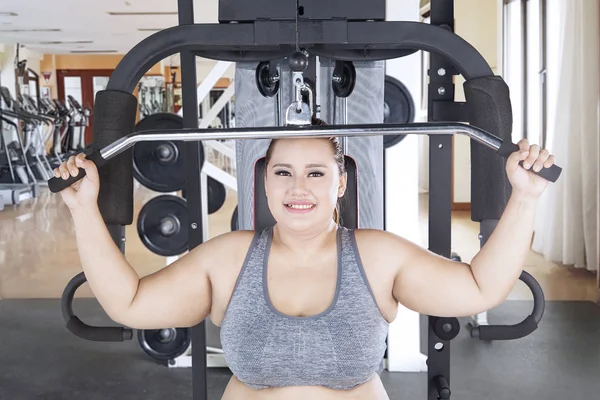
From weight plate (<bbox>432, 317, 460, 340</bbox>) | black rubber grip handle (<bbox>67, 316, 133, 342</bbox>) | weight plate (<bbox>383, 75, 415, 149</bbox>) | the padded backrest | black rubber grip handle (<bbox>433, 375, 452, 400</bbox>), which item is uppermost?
weight plate (<bbox>383, 75, 415, 149</bbox>)

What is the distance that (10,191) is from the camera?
764cm

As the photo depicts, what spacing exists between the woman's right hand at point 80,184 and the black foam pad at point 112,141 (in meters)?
0.08

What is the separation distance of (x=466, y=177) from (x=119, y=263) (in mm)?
6309

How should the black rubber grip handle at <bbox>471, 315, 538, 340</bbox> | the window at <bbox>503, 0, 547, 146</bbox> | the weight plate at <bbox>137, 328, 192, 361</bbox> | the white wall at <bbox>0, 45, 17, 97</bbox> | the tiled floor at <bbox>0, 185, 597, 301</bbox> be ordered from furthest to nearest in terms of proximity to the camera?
the white wall at <bbox>0, 45, 17, 97</bbox>, the window at <bbox>503, 0, 547, 146</bbox>, the tiled floor at <bbox>0, 185, 597, 301</bbox>, the weight plate at <bbox>137, 328, 192, 361</bbox>, the black rubber grip handle at <bbox>471, 315, 538, 340</bbox>

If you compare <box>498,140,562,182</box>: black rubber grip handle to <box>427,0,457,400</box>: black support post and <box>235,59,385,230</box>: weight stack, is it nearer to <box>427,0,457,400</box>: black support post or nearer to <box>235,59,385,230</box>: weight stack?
<box>427,0,457,400</box>: black support post

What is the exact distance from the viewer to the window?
5.39 meters

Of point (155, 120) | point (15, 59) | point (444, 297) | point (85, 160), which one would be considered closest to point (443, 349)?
point (444, 297)

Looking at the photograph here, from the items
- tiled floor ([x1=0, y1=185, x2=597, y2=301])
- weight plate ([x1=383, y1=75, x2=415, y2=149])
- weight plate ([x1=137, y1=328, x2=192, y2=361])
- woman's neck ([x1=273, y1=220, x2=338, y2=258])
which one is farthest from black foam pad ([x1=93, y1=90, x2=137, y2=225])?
tiled floor ([x1=0, y1=185, x2=597, y2=301])

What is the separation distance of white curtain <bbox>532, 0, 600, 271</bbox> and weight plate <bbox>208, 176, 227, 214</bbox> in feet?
6.93

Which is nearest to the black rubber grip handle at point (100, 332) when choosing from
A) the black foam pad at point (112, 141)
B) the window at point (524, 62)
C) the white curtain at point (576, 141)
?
the black foam pad at point (112, 141)

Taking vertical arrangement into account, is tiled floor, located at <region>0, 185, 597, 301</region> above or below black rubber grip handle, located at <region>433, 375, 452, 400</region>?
below

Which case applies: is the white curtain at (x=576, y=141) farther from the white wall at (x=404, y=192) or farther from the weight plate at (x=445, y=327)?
the weight plate at (x=445, y=327)

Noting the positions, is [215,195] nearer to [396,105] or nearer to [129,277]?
[396,105]

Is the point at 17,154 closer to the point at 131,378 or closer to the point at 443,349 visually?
the point at 131,378
